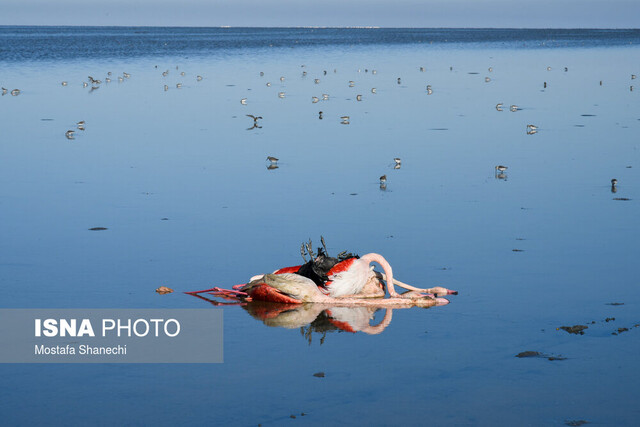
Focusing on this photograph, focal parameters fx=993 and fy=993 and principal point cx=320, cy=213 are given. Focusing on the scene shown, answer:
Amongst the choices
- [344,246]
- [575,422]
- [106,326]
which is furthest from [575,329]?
[106,326]

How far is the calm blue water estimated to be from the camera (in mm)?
11688

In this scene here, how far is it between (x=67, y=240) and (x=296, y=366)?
27.4 ft

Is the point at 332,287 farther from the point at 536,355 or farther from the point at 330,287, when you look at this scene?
the point at 536,355

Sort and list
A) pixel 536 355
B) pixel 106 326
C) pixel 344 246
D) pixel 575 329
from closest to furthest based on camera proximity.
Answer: pixel 536 355
pixel 575 329
pixel 106 326
pixel 344 246

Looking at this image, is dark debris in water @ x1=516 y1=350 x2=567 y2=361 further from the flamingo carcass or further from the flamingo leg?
the flamingo leg

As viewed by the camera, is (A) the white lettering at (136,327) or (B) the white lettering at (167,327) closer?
(B) the white lettering at (167,327)

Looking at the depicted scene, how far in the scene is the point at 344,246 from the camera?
61.2 ft

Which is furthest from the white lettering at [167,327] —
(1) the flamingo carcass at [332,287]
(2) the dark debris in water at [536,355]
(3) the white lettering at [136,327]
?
(2) the dark debris in water at [536,355]

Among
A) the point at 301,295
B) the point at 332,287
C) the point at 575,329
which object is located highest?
the point at 332,287

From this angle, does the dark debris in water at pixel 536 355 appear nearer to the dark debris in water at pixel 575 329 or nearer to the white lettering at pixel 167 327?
the dark debris in water at pixel 575 329

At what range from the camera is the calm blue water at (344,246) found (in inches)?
460

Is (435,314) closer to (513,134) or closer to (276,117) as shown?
(513,134)

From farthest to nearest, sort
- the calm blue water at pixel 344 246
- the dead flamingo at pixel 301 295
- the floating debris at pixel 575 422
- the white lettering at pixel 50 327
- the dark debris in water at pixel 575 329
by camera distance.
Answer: the dead flamingo at pixel 301 295, the dark debris in water at pixel 575 329, the white lettering at pixel 50 327, the calm blue water at pixel 344 246, the floating debris at pixel 575 422

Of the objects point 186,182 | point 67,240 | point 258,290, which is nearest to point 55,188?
point 186,182
